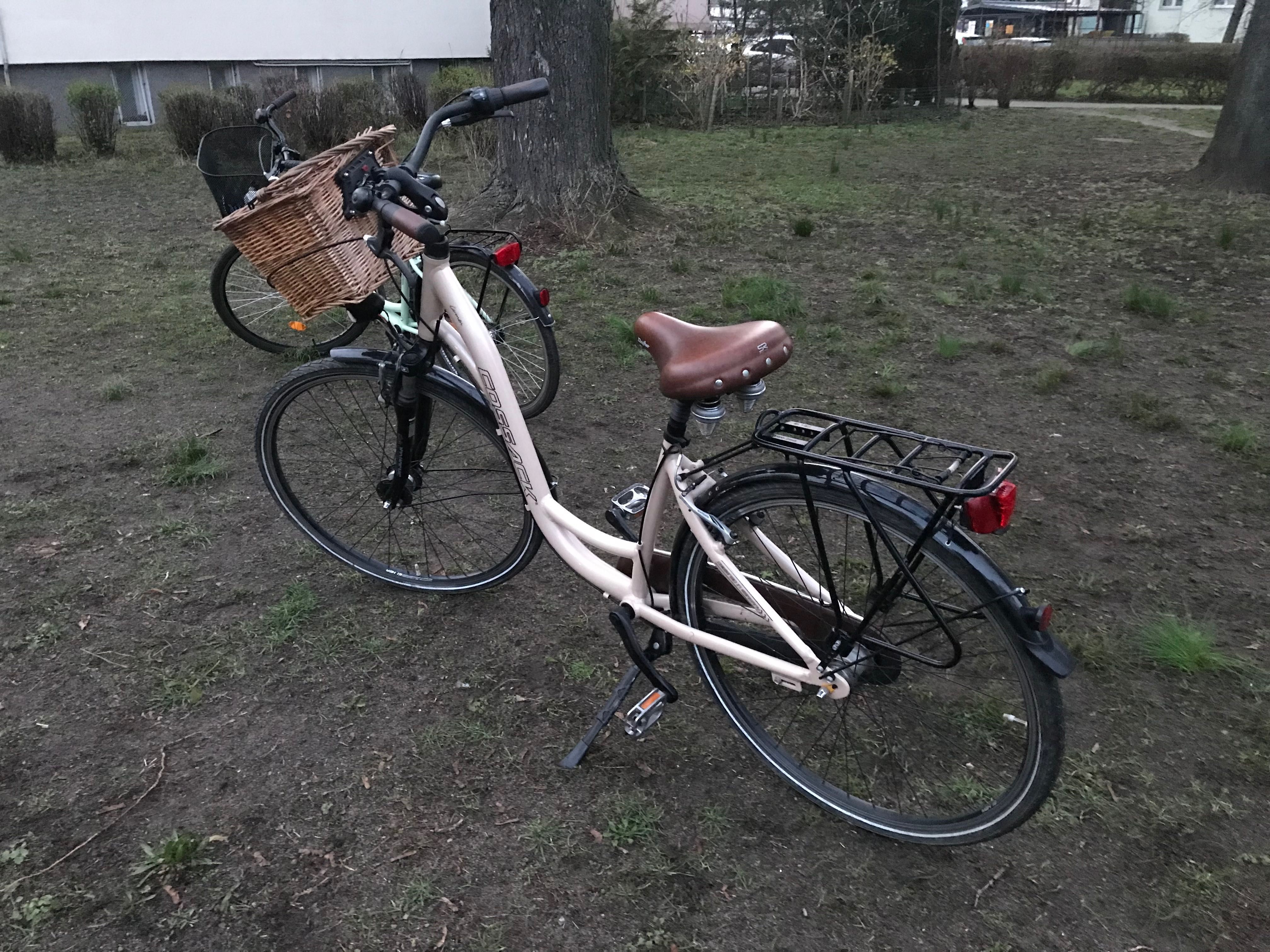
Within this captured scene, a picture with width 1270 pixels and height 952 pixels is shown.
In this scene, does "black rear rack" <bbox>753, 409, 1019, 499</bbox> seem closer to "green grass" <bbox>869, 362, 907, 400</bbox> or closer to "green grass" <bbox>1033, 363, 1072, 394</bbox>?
"green grass" <bbox>869, 362, 907, 400</bbox>

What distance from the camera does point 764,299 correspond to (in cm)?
598

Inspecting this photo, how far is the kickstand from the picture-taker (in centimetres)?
247

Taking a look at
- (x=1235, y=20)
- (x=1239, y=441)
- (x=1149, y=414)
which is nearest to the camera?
(x=1239, y=441)

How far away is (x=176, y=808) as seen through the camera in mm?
2355

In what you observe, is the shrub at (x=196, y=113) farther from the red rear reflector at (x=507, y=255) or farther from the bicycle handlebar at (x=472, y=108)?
the bicycle handlebar at (x=472, y=108)

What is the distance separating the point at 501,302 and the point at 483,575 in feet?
5.45

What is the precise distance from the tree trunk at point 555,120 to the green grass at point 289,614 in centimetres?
467

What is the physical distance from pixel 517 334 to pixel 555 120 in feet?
10.8

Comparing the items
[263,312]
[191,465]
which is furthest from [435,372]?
[263,312]

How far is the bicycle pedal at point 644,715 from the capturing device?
2.42 m

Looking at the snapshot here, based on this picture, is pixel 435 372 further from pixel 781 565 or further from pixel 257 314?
pixel 257 314

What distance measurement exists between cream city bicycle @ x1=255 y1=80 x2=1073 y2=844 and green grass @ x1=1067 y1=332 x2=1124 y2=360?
2.89m

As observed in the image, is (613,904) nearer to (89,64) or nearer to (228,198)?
(228,198)

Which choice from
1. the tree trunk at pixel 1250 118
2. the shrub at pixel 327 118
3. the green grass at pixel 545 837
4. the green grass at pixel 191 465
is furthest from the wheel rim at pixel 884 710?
the shrub at pixel 327 118
